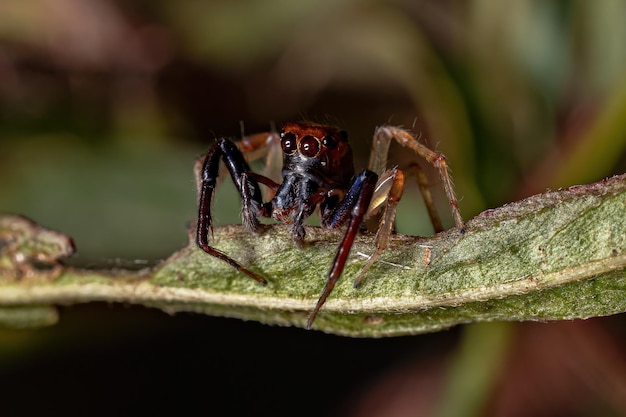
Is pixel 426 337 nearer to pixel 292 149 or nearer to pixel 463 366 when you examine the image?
pixel 463 366

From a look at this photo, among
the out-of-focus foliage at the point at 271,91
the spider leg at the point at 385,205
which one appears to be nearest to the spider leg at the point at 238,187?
the spider leg at the point at 385,205

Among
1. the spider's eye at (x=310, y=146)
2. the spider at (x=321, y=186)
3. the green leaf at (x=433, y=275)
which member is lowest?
the green leaf at (x=433, y=275)

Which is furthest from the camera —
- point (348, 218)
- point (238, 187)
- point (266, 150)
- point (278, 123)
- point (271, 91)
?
point (271, 91)

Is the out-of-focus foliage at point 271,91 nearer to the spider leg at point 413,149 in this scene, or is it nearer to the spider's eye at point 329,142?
the spider leg at point 413,149

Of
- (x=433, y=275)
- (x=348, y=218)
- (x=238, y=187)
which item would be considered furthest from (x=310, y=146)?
(x=433, y=275)

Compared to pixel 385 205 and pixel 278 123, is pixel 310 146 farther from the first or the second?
pixel 278 123

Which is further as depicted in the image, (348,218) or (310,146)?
(310,146)

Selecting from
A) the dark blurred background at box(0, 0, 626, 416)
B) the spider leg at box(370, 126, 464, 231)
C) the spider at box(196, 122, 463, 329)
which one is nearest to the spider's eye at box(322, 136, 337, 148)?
the spider at box(196, 122, 463, 329)

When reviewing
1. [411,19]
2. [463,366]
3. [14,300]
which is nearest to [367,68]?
[411,19]

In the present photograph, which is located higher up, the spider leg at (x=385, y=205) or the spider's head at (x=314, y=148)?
the spider's head at (x=314, y=148)
